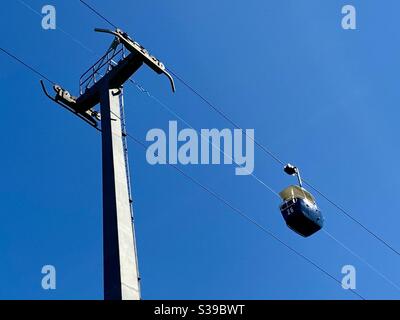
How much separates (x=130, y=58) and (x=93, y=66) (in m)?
1.33

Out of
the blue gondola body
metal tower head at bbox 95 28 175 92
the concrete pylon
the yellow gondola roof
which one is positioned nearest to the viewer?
the concrete pylon

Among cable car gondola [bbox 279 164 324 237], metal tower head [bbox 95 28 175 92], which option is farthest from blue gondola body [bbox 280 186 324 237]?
metal tower head [bbox 95 28 175 92]

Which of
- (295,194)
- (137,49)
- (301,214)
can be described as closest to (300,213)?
(301,214)

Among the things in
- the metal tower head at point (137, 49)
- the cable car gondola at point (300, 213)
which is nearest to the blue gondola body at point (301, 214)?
the cable car gondola at point (300, 213)

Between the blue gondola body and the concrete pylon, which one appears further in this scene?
the blue gondola body

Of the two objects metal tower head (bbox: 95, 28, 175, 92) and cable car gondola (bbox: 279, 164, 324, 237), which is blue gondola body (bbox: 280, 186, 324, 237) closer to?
cable car gondola (bbox: 279, 164, 324, 237)

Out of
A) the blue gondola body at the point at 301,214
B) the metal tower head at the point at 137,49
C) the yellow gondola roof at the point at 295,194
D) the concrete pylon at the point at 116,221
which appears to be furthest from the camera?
the yellow gondola roof at the point at 295,194

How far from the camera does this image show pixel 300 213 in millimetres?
14984

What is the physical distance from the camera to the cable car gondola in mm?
15031

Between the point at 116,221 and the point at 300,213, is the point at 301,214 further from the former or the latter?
the point at 116,221

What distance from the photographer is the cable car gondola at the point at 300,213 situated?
15.0 metres

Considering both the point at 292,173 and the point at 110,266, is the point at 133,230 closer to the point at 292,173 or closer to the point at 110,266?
the point at 110,266

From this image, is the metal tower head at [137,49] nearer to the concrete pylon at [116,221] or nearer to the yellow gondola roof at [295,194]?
the concrete pylon at [116,221]
